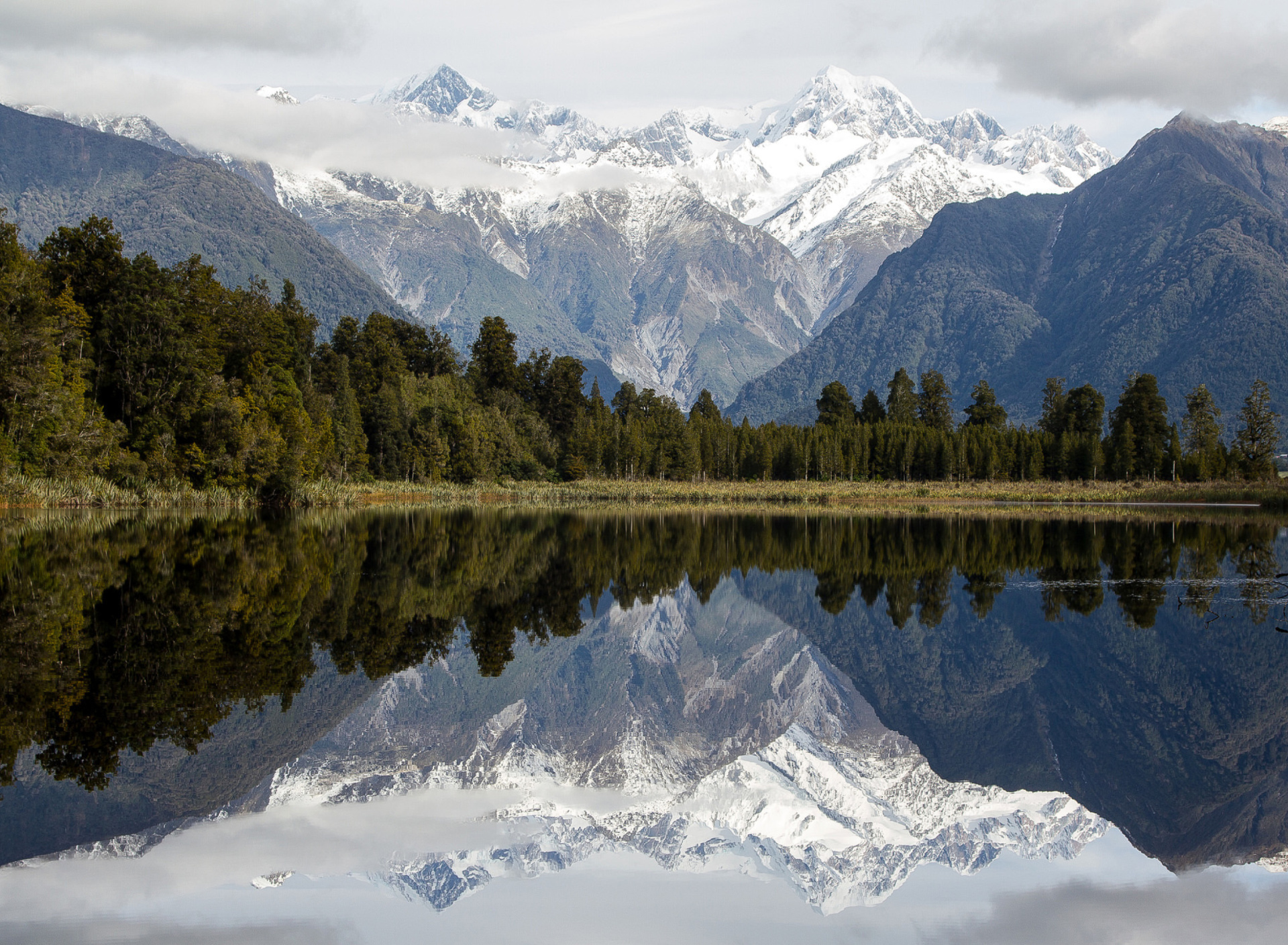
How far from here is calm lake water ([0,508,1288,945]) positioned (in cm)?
893

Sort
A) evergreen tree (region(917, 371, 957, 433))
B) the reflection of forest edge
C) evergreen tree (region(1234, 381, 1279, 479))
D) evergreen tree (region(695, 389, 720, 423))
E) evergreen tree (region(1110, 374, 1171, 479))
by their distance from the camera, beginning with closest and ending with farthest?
the reflection of forest edge
evergreen tree (region(1234, 381, 1279, 479))
evergreen tree (region(1110, 374, 1171, 479))
evergreen tree (region(917, 371, 957, 433))
evergreen tree (region(695, 389, 720, 423))

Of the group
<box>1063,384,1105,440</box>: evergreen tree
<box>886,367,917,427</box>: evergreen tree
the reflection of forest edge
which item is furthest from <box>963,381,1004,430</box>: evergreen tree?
the reflection of forest edge

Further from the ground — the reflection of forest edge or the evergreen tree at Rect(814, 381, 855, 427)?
the evergreen tree at Rect(814, 381, 855, 427)

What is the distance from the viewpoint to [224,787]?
1117cm

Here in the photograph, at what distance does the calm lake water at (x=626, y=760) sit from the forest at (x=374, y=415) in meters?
31.4

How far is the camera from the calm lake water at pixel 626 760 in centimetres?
893

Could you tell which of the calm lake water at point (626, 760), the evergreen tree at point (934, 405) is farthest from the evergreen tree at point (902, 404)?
the calm lake water at point (626, 760)

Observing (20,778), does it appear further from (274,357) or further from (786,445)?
(786,445)

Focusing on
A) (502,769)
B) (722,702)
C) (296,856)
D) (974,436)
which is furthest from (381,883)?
(974,436)

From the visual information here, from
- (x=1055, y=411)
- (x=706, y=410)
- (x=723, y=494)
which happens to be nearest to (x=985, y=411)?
(x=1055, y=411)

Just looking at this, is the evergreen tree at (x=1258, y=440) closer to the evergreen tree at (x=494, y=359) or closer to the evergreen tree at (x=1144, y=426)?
the evergreen tree at (x=1144, y=426)

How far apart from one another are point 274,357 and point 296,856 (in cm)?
7472

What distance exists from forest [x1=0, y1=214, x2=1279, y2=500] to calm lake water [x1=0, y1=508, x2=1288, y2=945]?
103 feet

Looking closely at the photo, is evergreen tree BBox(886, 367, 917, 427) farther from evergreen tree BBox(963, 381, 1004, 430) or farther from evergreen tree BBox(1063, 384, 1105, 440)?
evergreen tree BBox(1063, 384, 1105, 440)
